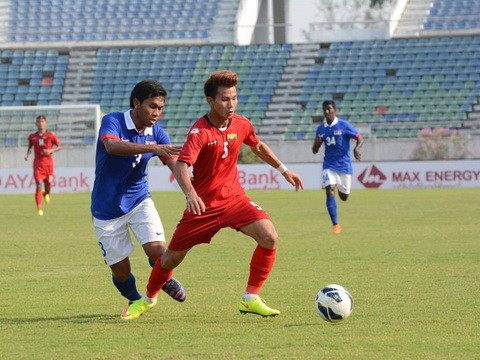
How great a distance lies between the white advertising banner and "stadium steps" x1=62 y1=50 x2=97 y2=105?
29.2 ft

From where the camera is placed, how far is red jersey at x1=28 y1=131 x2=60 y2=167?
2461cm

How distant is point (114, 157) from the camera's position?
8531 millimetres

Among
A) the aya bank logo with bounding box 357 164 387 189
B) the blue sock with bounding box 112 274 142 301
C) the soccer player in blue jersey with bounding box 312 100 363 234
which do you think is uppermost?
the blue sock with bounding box 112 274 142 301

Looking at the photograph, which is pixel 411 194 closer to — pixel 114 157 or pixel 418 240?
pixel 418 240

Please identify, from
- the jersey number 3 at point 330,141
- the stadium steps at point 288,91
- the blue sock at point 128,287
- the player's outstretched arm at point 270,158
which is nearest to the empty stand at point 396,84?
the stadium steps at point 288,91

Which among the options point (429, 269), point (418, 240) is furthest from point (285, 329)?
point (418, 240)

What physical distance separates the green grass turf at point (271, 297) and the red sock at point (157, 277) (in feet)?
0.72

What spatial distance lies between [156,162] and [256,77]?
772 cm

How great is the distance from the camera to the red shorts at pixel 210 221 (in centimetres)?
824

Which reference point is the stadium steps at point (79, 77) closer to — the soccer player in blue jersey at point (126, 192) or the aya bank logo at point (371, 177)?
the aya bank logo at point (371, 177)

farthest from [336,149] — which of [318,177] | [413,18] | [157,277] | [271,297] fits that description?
[413,18]

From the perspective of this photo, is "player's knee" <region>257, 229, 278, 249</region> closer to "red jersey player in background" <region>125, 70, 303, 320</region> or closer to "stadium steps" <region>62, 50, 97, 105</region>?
"red jersey player in background" <region>125, 70, 303, 320</region>

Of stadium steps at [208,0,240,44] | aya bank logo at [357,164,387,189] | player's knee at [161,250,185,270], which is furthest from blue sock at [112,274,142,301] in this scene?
stadium steps at [208,0,240,44]

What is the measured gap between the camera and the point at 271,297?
32.0 feet
